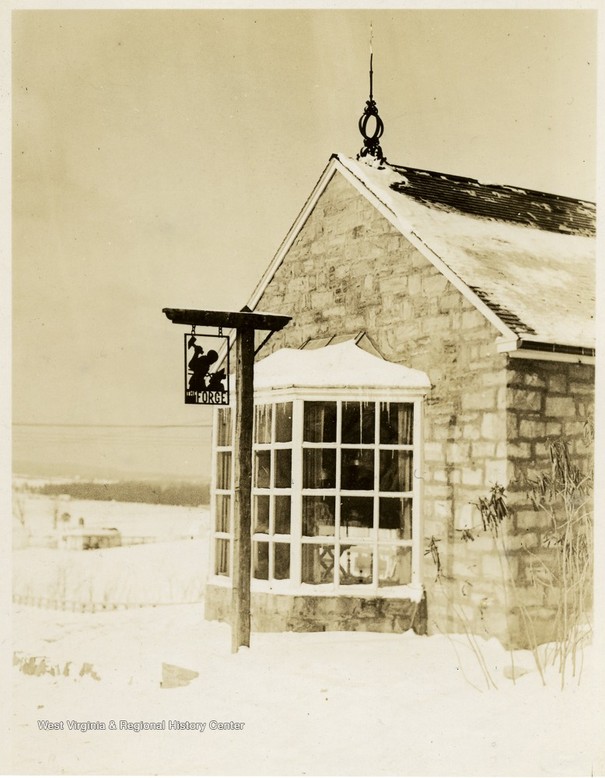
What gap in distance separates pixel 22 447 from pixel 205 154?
2.10 m

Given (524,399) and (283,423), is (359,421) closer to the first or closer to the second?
(283,423)

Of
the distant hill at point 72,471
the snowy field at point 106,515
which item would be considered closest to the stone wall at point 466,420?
the snowy field at point 106,515

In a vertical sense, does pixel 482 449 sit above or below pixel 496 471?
above

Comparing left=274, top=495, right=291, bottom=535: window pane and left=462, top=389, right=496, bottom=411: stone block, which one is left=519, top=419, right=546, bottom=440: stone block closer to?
left=462, top=389, right=496, bottom=411: stone block

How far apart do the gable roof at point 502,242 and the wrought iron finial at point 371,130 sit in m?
0.14

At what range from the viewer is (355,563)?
25.6 ft

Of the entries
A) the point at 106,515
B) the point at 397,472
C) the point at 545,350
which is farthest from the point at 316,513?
the point at 545,350

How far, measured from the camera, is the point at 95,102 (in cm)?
588

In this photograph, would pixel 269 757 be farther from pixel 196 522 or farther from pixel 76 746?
pixel 196 522

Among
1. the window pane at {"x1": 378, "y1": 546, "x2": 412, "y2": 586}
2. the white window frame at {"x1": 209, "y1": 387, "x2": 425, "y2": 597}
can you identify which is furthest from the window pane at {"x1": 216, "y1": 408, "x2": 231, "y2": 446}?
the window pane at {"x1": 378, "y1": 546, "x2": 412, "y2": 586}

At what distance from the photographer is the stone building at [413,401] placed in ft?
19.6

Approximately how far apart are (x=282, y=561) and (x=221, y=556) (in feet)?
1.59

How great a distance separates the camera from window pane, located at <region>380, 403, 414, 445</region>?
21.3 ft

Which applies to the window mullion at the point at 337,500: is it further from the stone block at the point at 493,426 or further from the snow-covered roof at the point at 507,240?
the snow-covered roof at the point at 507,240
